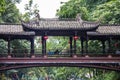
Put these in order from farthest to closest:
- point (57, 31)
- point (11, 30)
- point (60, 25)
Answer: point (11, 30)
point (60, 25)
point (57, 31)

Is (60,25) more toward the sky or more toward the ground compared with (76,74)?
more toward the sky

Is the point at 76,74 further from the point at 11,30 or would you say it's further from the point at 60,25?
the point at 11,30

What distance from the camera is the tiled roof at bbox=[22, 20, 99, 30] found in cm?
2975

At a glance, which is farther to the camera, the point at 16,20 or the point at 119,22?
the point at 16,20

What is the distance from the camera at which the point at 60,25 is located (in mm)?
30797

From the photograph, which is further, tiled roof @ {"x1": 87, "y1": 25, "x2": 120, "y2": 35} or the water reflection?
the water reflection

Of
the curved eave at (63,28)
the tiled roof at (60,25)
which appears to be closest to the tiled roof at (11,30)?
the curved eave at (63,28)

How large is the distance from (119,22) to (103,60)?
773cm

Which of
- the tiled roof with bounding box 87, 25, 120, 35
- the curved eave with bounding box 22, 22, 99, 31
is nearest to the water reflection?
the tiled roof with bounding box 87, 25, 120, 35

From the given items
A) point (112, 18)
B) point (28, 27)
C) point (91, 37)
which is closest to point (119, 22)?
point (112, 18)

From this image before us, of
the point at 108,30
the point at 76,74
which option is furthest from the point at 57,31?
the point at 76,74

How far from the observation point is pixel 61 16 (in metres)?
42.2

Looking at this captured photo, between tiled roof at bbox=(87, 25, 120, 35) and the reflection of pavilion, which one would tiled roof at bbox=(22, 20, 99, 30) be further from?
tiled roof at bbox=(87, 25, 120, 35)

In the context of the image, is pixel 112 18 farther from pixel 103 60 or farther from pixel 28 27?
pixel 28 27
